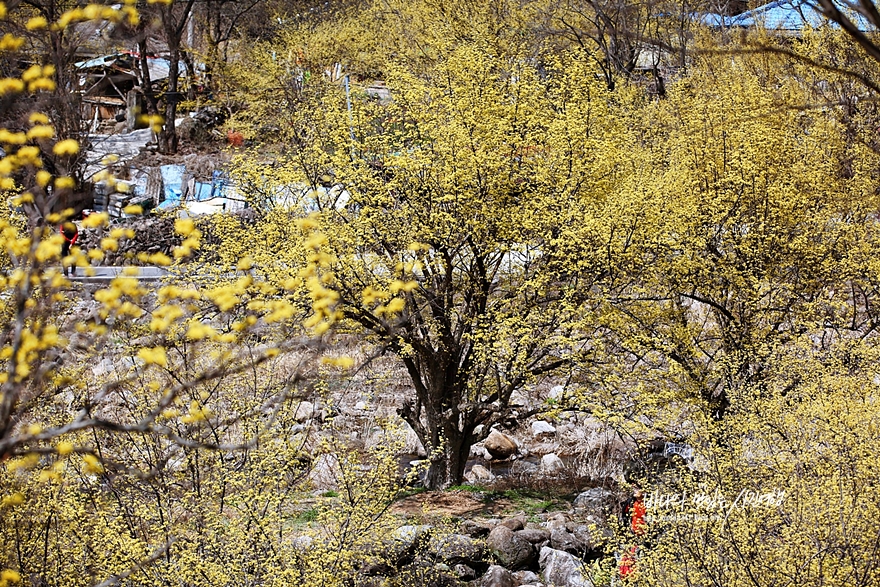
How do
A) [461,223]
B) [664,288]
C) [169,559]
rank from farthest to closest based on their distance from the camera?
[664,288]
[461,223]
[169,559]

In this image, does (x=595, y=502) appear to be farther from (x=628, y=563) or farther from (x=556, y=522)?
(x=628, y=563)

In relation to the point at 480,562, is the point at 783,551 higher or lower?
higher

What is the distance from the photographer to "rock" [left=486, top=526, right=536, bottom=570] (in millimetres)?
8836

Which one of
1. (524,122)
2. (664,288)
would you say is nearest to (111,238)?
(524,122)

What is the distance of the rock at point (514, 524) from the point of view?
372 inches

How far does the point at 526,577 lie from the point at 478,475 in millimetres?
4002

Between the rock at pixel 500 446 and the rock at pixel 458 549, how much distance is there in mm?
4898

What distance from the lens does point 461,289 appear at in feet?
35.9

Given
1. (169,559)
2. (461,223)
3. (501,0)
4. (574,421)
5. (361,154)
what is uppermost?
(501,0)

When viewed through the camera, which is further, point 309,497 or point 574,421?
point 574,421

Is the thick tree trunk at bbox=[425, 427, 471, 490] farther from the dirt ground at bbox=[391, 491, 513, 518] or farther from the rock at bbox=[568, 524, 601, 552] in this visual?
the rock at bbox=[568, 524, 601, 552]

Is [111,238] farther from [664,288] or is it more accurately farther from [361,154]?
[664,288]

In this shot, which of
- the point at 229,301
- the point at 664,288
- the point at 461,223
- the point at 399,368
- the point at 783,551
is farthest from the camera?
the point at 399,368

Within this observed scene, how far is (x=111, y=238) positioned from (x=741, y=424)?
6938 millimetres
